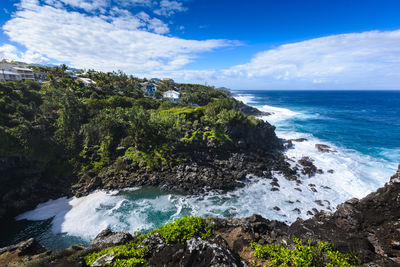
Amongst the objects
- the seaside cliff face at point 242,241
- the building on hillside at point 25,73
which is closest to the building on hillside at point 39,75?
the building on hillside at point 25,73

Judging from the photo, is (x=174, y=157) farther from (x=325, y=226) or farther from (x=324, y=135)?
(x=324, y=135)

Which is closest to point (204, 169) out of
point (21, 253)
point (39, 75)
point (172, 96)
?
point (21, 253)

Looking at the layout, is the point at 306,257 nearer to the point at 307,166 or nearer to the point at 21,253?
the point at 21,253

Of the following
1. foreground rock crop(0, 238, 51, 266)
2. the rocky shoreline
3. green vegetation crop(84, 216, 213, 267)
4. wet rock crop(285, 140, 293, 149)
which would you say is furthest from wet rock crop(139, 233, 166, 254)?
wet rock crop(285, 140, 293, 149)

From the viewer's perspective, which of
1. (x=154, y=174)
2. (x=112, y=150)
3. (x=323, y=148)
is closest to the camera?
(x=154, y=174)

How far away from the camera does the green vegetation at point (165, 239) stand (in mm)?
9117

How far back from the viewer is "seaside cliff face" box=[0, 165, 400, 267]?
30.2 feet

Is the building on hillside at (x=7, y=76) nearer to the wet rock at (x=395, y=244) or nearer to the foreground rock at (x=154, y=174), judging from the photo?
the foreground rock at (x=154, y=174)

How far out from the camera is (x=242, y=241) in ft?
41.4

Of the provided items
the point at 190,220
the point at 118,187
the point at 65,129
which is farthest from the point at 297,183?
the point at 65,129

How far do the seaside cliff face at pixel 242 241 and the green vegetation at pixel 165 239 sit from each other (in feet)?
0.20

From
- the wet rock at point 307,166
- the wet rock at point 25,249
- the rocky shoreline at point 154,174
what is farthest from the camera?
the wet rock at point 307,166

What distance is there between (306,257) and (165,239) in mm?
8387

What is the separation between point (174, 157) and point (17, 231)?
87.3ft
